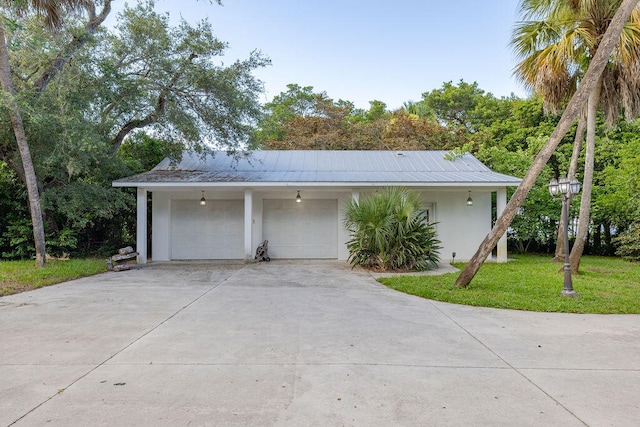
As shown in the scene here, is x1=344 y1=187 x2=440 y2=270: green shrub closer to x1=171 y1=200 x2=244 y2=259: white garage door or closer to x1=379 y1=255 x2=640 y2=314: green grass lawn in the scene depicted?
x1=379 y1=255 x2=640 y2=314: green grass lawn

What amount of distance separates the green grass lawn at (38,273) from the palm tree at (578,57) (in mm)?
11608

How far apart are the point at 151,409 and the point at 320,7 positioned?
13.5 meters

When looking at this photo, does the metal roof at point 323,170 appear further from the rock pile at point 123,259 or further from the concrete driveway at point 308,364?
the concrete driveway at point 308,364

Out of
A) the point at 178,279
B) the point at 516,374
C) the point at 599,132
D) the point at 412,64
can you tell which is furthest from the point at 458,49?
the point at 516,374

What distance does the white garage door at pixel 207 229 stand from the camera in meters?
12.2

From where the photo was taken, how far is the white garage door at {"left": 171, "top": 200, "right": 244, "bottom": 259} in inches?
479

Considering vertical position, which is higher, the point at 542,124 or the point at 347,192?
the point at 542,124

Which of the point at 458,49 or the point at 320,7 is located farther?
the point at 458,49

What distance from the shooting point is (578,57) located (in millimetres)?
8805

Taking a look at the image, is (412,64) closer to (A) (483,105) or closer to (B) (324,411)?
(A) (483,105)

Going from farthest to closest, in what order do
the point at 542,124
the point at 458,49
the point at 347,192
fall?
the point at 542,124 < the point at 458,49 < the point at 347,192

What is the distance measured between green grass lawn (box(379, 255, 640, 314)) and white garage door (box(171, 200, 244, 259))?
6.25 m

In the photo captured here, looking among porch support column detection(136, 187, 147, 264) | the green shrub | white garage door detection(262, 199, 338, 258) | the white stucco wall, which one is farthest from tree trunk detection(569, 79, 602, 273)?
porch support column detection(136, 187, 147, 264)

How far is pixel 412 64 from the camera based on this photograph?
55.3 ft
